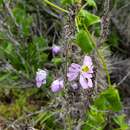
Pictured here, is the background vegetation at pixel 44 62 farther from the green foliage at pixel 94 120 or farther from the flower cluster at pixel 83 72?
the flower cluster at pixel 83 72

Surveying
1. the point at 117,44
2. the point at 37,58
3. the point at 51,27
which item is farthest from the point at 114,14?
the point at 37,58

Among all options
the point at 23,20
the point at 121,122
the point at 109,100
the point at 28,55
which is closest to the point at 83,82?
the point at 109,100

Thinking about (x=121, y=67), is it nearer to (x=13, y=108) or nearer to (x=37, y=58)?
(x=37, y=58)

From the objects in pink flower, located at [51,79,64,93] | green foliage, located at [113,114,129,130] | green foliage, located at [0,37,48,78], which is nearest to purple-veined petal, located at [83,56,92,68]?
pink flower, located at [51,79,64,93]

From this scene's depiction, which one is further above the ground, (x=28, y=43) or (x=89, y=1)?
(x=28, y=43)

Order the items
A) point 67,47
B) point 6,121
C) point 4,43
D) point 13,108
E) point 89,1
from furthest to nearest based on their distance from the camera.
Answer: point 4,43, point 13,108, point 6,121, point 89,1, point 67,47

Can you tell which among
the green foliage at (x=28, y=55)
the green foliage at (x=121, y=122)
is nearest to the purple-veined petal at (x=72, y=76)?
the green foliage at (x=121, y=122)

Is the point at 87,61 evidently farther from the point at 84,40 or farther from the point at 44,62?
the point at 44,62
